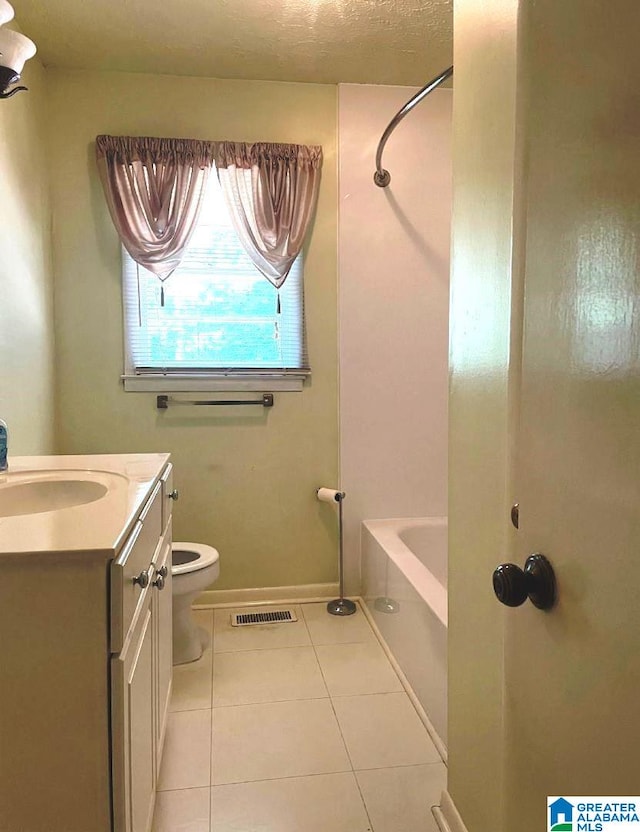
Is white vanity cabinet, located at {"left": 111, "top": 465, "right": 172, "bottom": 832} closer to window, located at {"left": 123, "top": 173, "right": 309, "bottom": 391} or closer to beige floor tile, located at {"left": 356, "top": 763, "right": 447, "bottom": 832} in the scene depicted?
beige floor tile, located at {"left": 356, "top": 763, "right": 447, "bottom": 832}

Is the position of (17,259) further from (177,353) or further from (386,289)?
(386,289)

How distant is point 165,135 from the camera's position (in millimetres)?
2797

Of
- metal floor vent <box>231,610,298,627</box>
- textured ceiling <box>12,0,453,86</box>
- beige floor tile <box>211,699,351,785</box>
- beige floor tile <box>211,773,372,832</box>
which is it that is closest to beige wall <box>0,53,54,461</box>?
textured ceiling <box>12,0,453,86</box>

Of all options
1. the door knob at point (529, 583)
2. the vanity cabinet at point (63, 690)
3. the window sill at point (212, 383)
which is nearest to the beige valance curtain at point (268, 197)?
the window sill at point (212, 383)

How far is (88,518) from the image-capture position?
3.99ft

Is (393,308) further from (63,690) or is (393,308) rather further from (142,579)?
(63,690)

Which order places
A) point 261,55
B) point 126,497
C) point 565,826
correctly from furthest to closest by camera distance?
point 261,55 → point 126,497 → point 565,826

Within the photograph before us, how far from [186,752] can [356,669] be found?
2.49 feet

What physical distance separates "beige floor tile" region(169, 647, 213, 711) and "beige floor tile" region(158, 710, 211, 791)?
0.05 m

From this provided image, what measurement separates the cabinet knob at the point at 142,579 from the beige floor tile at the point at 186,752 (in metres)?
0.77

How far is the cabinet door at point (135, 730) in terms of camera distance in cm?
107

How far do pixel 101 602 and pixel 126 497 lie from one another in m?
0.42

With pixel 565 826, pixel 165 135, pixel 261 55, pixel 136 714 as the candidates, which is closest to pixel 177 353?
pixel 165 135

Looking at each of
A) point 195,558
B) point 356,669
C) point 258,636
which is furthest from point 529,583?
point 258,636
